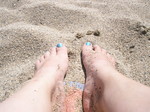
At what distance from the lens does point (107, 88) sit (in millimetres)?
1322

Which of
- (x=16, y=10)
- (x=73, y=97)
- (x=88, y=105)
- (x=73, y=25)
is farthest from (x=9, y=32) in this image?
(x=88, y=105)

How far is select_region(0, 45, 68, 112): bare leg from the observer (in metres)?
1.17

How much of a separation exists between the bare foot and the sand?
6cm

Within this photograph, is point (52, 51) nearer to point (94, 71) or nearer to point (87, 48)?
point (87, 48)

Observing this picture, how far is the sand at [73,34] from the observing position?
1620 mm

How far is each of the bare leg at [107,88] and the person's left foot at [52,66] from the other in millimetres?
195

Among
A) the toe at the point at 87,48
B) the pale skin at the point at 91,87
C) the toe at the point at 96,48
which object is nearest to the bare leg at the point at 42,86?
the pale skin at the point at 91,87

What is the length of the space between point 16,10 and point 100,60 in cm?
111

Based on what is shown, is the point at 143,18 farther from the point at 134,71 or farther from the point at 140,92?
the point at 140,92

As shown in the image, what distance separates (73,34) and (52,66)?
1.25 feet

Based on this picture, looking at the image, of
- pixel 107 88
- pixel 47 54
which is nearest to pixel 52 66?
pixel 47 54

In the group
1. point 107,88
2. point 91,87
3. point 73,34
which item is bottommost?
point 91,87

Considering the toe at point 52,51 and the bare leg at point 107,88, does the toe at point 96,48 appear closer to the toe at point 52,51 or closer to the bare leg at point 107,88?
the bare leg at point 107,88

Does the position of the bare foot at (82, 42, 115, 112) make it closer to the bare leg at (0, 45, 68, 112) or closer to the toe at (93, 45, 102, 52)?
the toe at (93, 45, 102, 52)
